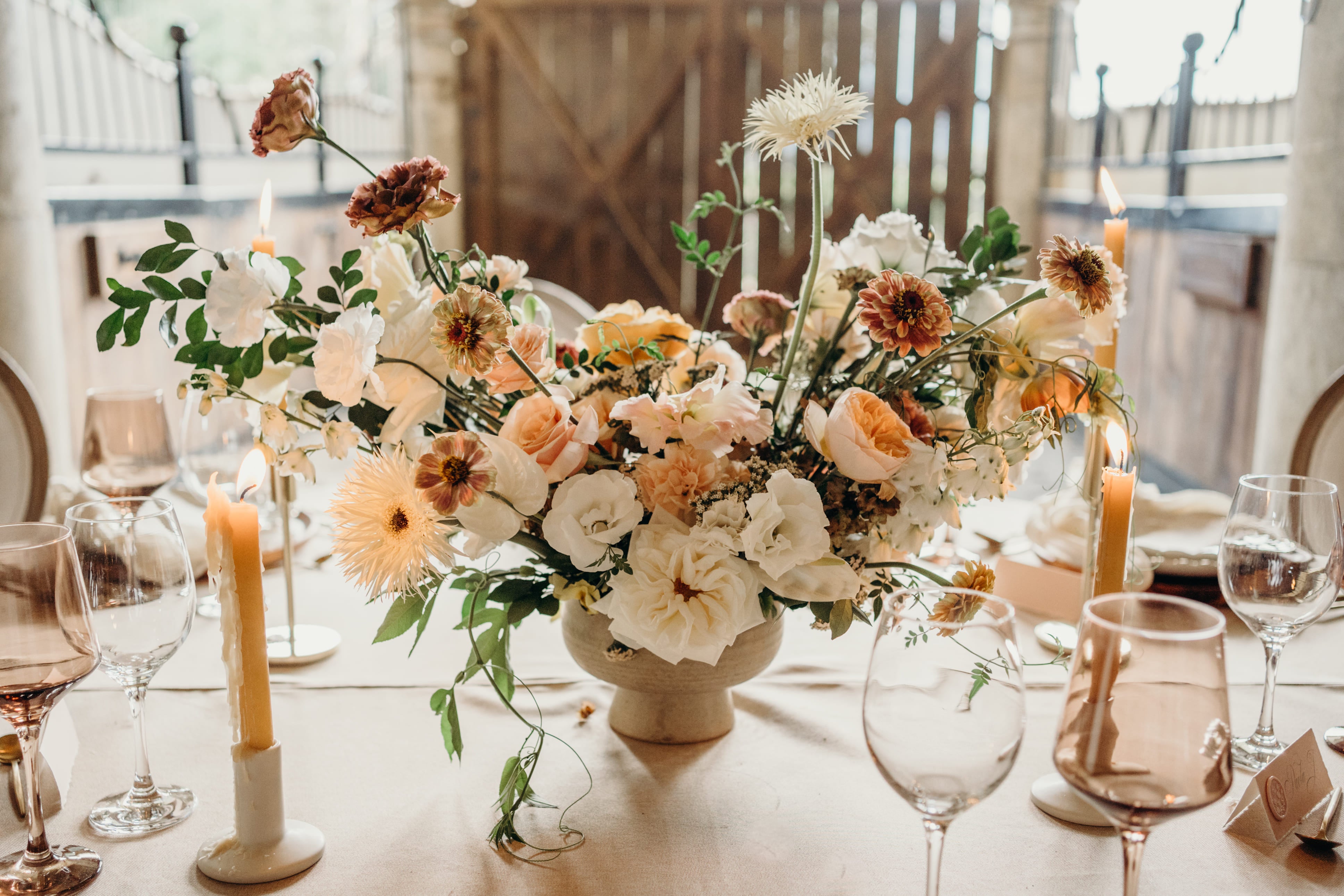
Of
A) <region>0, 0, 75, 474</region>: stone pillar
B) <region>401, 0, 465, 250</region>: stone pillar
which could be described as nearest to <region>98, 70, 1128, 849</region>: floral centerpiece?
<region>0, 0, 75, 474</region>: stone pillar

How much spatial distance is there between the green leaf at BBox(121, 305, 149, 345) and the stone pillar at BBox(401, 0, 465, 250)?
4798 millimetres

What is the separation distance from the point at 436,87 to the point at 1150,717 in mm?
5681

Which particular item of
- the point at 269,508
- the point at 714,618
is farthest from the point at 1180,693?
the point at 269,508

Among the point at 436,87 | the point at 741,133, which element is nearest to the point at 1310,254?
the point at 741,133

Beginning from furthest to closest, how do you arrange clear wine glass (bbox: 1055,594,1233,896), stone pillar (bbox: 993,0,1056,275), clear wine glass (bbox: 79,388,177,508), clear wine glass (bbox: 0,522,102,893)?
stone pillar (bbox: 993,0,1056,275), clear wine glass (bbox: 79,388,177,508), clear wine glass (bbox: 0,522,102,893), clear wine glass (bbox: 1055,594,1233,896)

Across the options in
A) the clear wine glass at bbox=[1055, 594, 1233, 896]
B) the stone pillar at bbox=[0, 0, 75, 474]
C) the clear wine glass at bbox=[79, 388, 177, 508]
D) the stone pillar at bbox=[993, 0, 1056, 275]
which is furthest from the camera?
the stone pillar at bbox=[993, 0, 1056, 275]

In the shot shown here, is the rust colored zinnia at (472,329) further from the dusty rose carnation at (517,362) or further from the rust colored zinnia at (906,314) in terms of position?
the rust colored zinnia at (906,314)

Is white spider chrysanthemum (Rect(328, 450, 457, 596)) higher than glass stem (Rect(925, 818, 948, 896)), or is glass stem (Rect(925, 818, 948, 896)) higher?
white spider chrysanthemum (Rect(328, 450, 457, 596))

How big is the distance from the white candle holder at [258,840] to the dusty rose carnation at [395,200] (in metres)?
0.36

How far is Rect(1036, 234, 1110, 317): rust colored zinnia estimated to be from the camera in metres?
0.79

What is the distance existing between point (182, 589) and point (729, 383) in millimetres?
420

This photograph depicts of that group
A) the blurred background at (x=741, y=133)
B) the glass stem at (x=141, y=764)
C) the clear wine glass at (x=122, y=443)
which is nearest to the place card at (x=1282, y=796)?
the glass stem at (x=141, y=764)

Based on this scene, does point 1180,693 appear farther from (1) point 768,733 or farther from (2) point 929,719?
(1) point 768,733

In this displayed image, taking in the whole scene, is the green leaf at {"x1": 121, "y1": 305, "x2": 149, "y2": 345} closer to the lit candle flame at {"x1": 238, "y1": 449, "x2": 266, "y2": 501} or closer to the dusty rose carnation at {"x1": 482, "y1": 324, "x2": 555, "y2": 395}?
the lit candle flame at {"x1": 238, "y1": 449, "x2": 266, "y2": 501}
